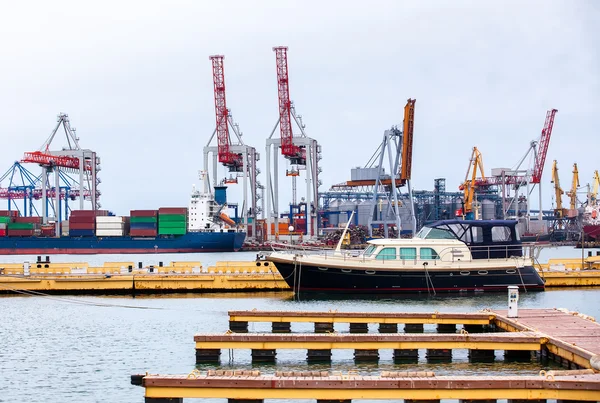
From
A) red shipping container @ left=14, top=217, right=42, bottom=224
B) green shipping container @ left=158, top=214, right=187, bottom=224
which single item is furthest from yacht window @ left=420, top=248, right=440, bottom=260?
Result: red shipping container @ left=14, top=217, right=42, bottom=224

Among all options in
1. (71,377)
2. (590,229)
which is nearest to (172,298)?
(71,377)

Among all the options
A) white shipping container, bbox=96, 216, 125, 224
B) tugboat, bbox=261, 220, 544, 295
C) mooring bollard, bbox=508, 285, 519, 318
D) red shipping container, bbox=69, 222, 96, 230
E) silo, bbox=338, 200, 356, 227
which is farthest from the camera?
Answer: silo, bbox=338, 200, 356, 227

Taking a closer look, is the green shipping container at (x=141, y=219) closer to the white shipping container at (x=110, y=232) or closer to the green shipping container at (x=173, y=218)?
the green shipping container at (x=173, y=218)

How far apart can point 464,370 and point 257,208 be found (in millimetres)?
115205

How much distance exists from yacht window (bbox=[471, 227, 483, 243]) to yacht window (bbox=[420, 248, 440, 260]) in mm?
2065

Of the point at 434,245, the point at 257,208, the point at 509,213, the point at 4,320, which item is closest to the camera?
the point at 4,320

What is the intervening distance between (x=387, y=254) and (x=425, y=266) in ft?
5.57

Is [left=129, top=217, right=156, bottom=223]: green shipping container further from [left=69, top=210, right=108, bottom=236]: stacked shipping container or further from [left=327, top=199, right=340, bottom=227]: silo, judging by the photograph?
[left=327, top=199, right=340, bottom=227]: silo

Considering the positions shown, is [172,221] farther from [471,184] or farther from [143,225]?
[471,184]

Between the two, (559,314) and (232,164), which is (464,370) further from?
(232,164)

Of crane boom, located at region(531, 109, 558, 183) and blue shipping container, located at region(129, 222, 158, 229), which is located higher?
crane boom, located at region(531, 109, 558, 183)

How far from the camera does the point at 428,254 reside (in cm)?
3575

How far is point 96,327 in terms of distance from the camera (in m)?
29.5

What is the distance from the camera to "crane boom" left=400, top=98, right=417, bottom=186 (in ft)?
287
